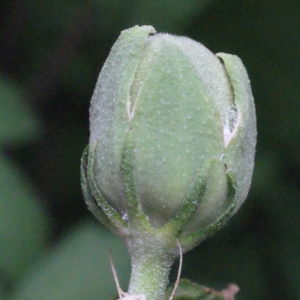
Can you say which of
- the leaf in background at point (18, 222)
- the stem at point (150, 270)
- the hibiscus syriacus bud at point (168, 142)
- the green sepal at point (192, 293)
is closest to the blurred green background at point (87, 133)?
the leaf in background at point (18, 222)

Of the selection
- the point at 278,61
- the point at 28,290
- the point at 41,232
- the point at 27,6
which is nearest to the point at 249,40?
the point at 278,61

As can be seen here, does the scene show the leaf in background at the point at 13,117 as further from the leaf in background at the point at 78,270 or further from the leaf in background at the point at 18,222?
the leaf in background at the point at 78,270

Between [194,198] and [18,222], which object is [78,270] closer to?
[18,222]

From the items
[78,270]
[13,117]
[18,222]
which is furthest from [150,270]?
[13,117]

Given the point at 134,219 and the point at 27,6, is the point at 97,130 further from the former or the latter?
the point at 27,6

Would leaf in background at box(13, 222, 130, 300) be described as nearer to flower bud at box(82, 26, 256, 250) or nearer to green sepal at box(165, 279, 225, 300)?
green sepal at box(165, 279, 225, 300)

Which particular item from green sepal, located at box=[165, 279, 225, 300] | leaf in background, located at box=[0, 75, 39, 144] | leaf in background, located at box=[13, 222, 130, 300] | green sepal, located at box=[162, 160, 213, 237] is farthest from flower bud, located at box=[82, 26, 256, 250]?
leaf in background, located at box=[0, 75, 39, 144]
